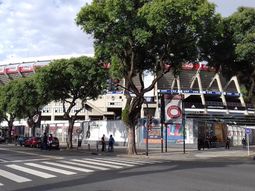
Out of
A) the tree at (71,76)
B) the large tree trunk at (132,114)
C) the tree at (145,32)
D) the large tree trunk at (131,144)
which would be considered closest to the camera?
the tree at (145,32)

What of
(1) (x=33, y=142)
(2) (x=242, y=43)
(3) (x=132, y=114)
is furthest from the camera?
(1) (x=33, y=142)

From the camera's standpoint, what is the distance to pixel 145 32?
27828 millimetres

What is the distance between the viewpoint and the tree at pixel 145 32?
27297 mm

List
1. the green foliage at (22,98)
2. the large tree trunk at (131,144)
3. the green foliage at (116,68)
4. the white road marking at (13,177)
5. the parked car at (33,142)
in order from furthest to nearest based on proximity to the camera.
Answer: the green foliage at (22,98) → the parked car at (33,142) → the large tree trunk at (131,144) → the green foliage at (116,68) → the white road marking at (13,177)

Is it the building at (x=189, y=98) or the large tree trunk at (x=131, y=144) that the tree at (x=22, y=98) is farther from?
the building at (x=189, y=98)

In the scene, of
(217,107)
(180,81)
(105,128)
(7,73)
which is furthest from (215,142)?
(7,73)

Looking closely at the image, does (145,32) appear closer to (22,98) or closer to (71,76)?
(71,76)

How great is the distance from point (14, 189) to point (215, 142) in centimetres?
3947

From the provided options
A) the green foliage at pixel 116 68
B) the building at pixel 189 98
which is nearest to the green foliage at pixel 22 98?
the green foliage at pixel 116 68

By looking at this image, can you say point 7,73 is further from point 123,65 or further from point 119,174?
point 119,174

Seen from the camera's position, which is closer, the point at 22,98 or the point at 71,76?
the point at 71,76

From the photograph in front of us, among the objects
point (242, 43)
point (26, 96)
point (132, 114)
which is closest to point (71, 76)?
point (132, 114)

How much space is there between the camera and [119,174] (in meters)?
16.8

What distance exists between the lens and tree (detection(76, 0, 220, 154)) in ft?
89.6
